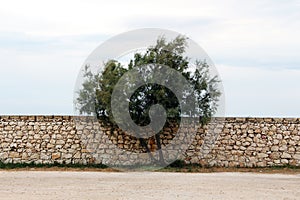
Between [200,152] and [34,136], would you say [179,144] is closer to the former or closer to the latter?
[200,152]

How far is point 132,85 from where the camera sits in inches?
884

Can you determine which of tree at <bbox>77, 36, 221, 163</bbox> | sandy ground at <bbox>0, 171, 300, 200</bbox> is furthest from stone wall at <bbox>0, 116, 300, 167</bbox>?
sandy ground at <bbox>0, 171, 300, 200</bbox>

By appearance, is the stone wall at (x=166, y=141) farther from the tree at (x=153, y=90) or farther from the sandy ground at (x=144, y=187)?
the sandy ground at (x=144, y=187)

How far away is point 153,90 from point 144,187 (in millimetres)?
7241

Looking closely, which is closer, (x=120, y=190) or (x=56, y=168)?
(x=120, y=190)

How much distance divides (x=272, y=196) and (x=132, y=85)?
9324mm

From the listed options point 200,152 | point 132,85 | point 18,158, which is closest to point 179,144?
point 200,152

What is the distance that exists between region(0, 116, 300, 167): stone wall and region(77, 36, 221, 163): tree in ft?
2.82

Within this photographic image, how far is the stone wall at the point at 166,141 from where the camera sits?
78.2ft

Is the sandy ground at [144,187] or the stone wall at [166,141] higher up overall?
the stone wall at [166,141]

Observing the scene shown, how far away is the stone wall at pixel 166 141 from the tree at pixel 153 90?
861 mm

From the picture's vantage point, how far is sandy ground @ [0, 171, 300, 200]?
14.0 m

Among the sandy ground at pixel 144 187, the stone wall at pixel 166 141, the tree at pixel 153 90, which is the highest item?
the tree at pixel 153 90

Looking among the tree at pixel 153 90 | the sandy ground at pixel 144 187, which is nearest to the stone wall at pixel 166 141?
the tree at pixel 153 90
